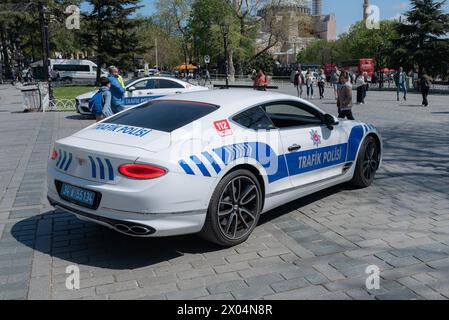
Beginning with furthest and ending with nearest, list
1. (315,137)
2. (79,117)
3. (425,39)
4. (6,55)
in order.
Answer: (6,55), (425,39), (79,117), (315,137)

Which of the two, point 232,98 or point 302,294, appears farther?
point 232,98

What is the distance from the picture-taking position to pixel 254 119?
499cm

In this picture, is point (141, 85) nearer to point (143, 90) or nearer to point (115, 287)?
point (143, 90)

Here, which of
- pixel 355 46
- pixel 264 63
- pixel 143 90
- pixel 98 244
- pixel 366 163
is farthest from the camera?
pixel 264 63

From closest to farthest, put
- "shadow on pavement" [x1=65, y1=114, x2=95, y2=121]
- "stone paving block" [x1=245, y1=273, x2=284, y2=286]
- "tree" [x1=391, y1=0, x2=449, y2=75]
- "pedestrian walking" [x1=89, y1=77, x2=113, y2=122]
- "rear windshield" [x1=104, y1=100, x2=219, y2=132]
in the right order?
1. "stone paving block" [x1=245, y1=273, x2=284, y2=286]
2. "rear windshield" [x1=104, y1=100, x2=219, y2=132]
3. "pedestrian walking" [x1=89, y1=77, x2=113, y2=122]
4. "shadow on pavement" [x1=65, y1=114, x2=95, y2=121]
5. "tree" [x1=391, y1=0, x2=449, y2=75]

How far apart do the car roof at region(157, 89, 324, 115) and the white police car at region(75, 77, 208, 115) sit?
439 inches

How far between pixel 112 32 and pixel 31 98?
2396cm

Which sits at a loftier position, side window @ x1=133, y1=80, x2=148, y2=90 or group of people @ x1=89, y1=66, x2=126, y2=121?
side window @ x1=133, y1=80, x2=148, y2=90

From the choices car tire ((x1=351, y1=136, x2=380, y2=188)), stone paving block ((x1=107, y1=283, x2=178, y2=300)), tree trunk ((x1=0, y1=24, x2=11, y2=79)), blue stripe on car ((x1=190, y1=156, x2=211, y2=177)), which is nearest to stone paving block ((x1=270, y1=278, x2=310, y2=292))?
stone paving block ((x1=107, y1=283, x2=178, y2=300))

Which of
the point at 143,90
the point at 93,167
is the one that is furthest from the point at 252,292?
the point at 143,90

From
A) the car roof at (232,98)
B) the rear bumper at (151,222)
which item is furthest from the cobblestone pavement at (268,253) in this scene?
the car roof at (232,98)

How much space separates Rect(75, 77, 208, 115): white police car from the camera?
16312 millimetres

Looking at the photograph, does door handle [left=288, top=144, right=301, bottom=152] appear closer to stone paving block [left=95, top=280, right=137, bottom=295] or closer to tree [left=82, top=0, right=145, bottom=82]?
stone paving block [left=95, top=280, right=137, bottom=295]

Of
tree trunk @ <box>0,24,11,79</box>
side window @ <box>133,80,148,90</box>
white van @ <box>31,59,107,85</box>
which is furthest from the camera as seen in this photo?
tree trunk @ <box>0,24,11,79</box>
